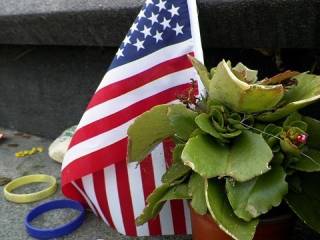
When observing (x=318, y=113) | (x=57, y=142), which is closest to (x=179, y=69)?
(x=318, y=113)

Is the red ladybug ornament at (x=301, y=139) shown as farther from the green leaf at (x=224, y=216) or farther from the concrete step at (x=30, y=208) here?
the concrete step at (x=30, y=208)

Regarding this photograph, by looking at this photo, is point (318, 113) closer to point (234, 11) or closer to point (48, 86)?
point (234, 11)

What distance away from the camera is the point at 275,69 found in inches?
88.0

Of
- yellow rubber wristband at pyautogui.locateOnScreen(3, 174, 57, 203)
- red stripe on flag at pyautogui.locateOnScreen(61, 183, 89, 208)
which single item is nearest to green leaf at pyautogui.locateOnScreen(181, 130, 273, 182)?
red stripe on flag at pyautogui.locateOnScreen(61, 183, 89, 208)

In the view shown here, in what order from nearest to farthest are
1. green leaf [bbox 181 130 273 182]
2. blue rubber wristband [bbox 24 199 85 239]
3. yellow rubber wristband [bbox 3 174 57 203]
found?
green leaf [bbox 181 130 273 182] < blue rubber wristband [bbox 24 199 85 239] < yellow rubber wristband [bbox 3 174 57 203]

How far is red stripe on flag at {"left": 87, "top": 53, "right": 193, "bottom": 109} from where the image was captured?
6.40 ft

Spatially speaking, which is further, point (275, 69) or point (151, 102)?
point (275, 69)

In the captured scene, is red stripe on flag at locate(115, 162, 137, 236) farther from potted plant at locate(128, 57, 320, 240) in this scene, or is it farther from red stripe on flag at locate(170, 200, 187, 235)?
potted plant at locate(128, 57, 320, 240)

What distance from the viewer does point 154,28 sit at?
194 centimetres

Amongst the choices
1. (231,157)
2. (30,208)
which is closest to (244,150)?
(231,157)

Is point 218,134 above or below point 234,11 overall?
below

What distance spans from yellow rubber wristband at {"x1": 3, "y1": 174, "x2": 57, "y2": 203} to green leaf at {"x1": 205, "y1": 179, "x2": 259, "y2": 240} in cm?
141

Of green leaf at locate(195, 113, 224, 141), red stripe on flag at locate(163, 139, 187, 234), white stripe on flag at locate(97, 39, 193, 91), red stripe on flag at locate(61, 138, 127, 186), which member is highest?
white stripe on flag at locate(97, 39, 193, 91)

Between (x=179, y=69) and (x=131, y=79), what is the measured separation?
206 millimetres
